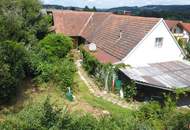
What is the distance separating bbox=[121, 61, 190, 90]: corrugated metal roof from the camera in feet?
73.5

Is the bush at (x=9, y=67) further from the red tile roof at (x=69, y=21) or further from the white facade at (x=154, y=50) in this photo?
the red tile roof at (x=69, y=21)

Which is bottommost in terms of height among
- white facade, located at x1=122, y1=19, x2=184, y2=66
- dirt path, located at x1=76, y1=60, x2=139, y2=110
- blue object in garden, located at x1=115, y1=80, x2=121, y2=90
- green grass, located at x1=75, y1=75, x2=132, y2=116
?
dirt path, located at x1=76, y1=60, x2=139, y2=110

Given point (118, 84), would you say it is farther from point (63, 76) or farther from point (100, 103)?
point (63, 76)

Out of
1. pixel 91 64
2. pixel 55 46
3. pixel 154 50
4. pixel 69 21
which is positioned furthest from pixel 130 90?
pixel 69 21

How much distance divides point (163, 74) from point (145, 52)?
3.46 m

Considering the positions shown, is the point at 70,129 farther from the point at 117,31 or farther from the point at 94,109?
the point at 117,31

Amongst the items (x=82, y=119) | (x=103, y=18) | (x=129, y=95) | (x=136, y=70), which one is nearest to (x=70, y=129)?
(x=82, y=119)

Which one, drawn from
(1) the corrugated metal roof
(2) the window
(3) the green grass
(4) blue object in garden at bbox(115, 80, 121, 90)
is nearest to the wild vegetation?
(3) the green grass

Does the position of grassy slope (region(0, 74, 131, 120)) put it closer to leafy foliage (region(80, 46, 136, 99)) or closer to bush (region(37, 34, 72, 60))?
leafy foliage (region(80, 46, 136, 99))

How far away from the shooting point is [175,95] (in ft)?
73.4

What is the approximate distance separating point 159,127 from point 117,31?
60.3ft

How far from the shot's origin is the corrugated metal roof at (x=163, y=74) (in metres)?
22.4

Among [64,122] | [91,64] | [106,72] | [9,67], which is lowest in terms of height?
[91,64]

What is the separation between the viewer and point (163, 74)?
24.2 meters
